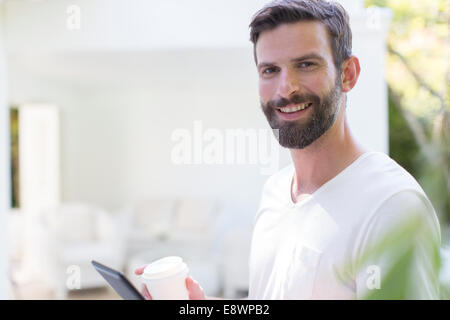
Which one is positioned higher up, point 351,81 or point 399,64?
point 399,64

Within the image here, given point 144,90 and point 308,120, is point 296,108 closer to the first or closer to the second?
point 308,120

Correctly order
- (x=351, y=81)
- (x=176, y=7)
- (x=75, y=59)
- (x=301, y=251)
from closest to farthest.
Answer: (x=301, y=251)
(x=351, y=81)
(x=176, y=7)
(x=75, y=59)

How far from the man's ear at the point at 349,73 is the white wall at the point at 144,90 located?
0.20 metres

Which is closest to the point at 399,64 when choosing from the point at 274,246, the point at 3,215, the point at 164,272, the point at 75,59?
the point at 274,246

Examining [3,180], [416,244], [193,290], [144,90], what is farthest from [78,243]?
[416,244]

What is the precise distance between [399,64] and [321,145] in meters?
1.69

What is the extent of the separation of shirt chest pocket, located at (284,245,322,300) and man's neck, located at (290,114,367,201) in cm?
17

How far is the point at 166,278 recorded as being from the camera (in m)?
1.06

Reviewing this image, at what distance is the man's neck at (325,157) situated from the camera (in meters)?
1.22

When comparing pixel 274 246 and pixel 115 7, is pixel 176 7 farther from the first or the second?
pixel 274 246

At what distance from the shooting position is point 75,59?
4.93 m

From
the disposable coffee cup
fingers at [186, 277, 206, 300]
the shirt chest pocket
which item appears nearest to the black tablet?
the disposable coffee cup

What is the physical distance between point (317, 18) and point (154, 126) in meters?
5.25

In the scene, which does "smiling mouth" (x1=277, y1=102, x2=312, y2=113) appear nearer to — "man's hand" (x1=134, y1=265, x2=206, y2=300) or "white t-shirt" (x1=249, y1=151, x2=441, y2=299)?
"white t-shirt" (x1=249, y1=151, x2=441, y2=299)
